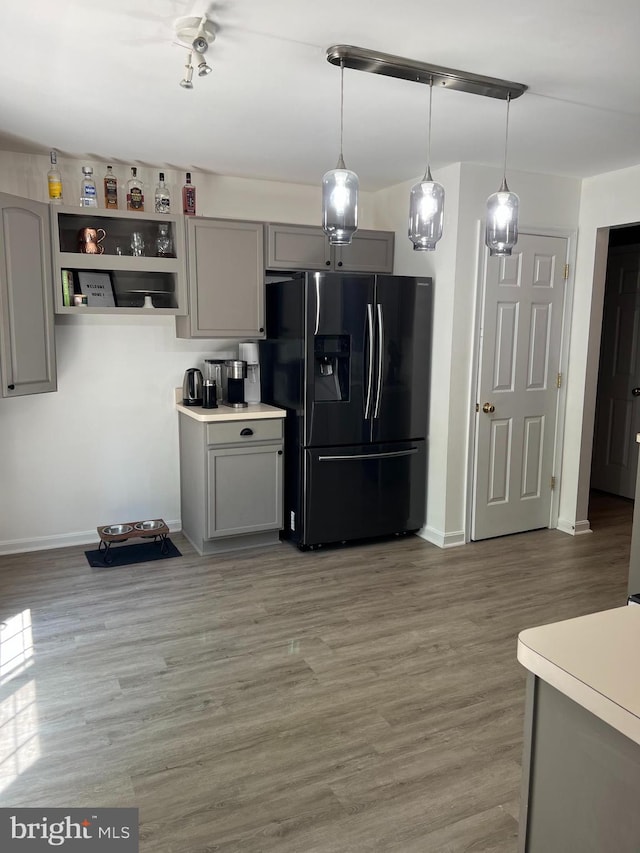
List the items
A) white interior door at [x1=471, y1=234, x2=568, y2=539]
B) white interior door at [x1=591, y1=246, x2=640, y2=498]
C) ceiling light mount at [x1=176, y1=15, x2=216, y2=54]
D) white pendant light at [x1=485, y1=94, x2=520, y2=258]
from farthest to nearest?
1. white interior door at [x1=591, y1=246, x2=640, y2=498]
2. white interior door at [x1=471, y1=234, x2=568, y2=539]
3. white pendant light at [x1=485, y1=94, x2=520, y2=258]
4. ceiling light mount at [x1=176, y1=15, x2=216, y2=54]

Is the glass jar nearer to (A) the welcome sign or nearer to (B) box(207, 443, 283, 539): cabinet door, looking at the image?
(B) box(207, 443, 283, 539): cabinet door

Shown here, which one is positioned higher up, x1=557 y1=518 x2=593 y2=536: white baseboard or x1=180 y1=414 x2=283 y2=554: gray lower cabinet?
x1=180 y1=414 x2=283 y2=554: gray lower cabinet

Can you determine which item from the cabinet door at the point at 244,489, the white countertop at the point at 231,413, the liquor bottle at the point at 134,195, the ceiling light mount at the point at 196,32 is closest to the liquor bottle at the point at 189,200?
the liquor bottle at the point at 134,195

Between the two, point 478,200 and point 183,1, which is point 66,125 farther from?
point 478,200

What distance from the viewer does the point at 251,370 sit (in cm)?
441

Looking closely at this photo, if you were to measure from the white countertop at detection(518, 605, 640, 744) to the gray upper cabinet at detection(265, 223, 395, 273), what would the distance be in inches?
133

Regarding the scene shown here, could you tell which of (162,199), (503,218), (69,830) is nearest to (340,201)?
(503,218)

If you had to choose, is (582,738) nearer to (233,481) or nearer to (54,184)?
(233,481)

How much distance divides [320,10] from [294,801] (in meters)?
2.47

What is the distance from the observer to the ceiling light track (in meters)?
2.31

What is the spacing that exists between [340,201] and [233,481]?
2.28 meters

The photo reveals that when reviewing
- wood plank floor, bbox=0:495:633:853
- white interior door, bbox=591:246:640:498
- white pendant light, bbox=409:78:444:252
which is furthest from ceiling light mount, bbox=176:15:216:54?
white interior door, bbox=591:246:640:498

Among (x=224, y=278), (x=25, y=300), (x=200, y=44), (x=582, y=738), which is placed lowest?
(x=582, y=738)

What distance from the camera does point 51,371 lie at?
3.76 m
